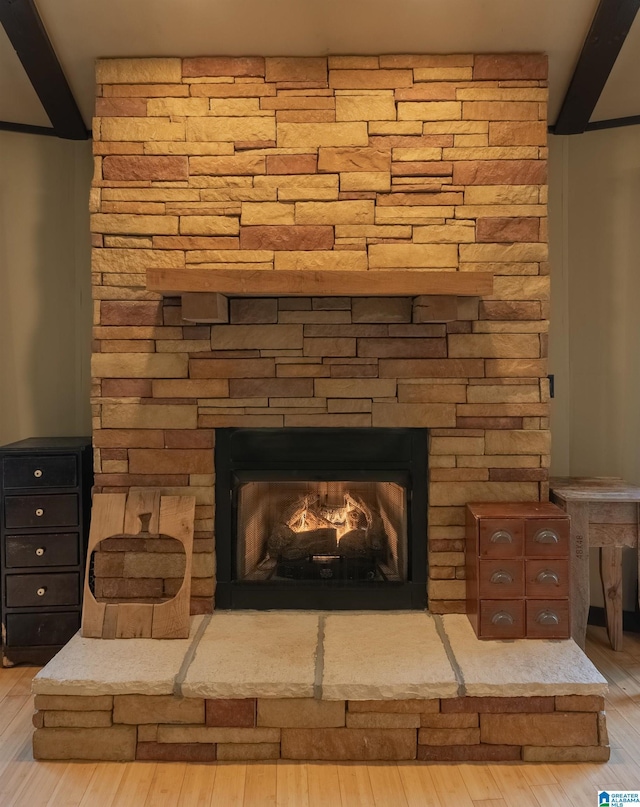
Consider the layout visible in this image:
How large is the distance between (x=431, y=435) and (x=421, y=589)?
600 millimetres

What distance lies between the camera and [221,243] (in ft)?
8.26

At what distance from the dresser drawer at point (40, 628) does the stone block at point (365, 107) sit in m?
2.21

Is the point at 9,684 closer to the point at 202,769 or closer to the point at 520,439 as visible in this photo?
the point at 202,769

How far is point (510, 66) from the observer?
8.21ft

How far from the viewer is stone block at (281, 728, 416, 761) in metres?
2.07

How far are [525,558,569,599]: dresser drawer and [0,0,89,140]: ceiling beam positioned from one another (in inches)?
98.7

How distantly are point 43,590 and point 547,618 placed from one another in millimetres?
1929

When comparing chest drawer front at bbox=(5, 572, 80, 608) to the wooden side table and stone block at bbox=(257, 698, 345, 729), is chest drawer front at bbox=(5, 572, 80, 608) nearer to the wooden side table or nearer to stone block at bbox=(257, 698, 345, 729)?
stone block at bbox=(257, 698, 345, 729)

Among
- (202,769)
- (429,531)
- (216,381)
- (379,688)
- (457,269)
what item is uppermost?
(457,269)

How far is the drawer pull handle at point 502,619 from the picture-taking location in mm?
2320

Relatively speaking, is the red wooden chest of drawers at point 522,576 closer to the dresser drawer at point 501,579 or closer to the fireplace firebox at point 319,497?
the dresser drawer at point 501,579

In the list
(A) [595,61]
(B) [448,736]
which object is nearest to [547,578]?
(B) [448,736]

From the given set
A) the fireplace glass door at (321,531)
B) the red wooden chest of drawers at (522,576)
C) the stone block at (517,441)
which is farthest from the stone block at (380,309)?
the red wooden chest of drawers at (522,576)

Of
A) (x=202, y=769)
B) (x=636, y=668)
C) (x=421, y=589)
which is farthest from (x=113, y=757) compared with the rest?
(x=636, y=668)
